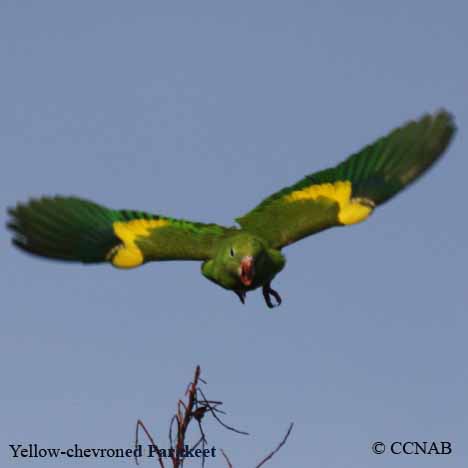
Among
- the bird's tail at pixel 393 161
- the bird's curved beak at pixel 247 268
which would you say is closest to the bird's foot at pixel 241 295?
the bird's curved beak at pixel 247 268

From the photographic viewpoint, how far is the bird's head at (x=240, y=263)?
1022 centimetres

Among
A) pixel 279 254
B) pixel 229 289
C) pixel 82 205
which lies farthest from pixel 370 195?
pixel 82 205

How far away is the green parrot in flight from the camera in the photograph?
11164 mm

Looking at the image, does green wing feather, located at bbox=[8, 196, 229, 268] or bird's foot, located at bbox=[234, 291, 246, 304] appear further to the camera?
green wing feather, located at bbox=[8, 196, 229, 268]

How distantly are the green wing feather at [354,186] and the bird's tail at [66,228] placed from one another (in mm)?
1569

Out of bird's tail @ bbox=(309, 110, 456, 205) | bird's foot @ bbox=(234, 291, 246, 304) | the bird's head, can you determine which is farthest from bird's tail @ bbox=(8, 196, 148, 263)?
bird's tail @ bbox=(309, 110, 456, 205)

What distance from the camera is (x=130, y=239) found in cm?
1146

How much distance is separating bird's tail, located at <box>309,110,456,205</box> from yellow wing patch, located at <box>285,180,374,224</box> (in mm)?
83

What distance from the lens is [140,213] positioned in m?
11.7

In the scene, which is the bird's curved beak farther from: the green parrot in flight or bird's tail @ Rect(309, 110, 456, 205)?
bird's tail @ Rect(309, 110, 456, 205)

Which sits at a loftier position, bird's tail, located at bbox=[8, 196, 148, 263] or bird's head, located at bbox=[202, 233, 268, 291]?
bird's tail, located at bbox=[8, 196, 148, 263]

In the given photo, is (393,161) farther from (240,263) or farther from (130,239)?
(130,239)

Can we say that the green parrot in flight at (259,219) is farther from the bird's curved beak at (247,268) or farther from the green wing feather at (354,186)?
the bird's curved beak at (247,268)

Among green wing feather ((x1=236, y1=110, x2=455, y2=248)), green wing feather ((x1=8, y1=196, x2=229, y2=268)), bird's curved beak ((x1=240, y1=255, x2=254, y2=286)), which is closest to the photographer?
bird's curved beak ((x1=240, y1=255, x2=254, y2=286))
